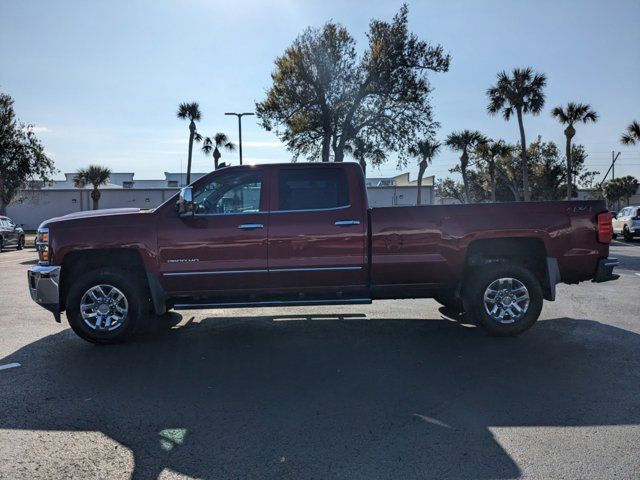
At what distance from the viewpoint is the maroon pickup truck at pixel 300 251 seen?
605 centimetres

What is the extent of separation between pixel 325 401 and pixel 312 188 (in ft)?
9.42

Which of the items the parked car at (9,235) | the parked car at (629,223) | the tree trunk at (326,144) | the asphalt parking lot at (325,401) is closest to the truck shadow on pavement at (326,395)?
the asphalt parking lot at (325,401)

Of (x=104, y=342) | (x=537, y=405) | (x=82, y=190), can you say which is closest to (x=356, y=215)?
(x=537, y=405)

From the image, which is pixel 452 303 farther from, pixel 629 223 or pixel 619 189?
pixel 619 189

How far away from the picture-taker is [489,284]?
6293mm

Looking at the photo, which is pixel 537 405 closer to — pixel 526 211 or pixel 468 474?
pixel 468 474

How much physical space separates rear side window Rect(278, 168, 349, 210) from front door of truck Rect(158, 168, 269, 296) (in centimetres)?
38

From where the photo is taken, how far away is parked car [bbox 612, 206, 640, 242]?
2344 cm

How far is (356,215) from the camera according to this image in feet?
20.2

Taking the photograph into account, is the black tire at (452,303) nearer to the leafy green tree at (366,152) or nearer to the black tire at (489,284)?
the black tire at (489,284)

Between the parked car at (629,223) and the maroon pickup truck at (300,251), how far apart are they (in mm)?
20114

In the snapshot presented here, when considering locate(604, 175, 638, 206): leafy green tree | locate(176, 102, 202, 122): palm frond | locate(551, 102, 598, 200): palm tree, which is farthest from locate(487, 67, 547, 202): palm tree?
locate(604, 175, 638, 206): leafy green tree

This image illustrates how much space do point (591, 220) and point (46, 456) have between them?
20.2 feet

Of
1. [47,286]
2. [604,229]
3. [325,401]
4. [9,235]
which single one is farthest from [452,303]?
[9,235]
